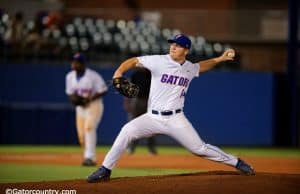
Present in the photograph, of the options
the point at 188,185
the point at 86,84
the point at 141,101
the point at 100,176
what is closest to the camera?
the point at 188,185

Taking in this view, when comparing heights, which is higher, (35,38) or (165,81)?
(35,38)

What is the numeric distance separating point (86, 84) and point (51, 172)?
2083mm

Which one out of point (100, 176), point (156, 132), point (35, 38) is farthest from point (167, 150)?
point (100, 176)

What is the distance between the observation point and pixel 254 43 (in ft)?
67.7

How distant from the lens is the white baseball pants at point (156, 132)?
8492 mm

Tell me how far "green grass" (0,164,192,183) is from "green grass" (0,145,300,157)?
169 inches

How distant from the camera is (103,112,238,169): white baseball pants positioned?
27.9 ft

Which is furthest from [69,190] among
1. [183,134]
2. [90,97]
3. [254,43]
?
[254,43]

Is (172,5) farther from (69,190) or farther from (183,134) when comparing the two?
(69,190)

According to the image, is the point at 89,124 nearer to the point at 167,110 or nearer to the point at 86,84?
the point at 86,84

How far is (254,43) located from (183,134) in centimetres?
1247

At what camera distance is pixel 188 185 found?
309 inches

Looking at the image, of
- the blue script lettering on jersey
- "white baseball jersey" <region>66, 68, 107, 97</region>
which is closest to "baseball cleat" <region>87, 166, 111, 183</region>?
the blue script lettering on jersey

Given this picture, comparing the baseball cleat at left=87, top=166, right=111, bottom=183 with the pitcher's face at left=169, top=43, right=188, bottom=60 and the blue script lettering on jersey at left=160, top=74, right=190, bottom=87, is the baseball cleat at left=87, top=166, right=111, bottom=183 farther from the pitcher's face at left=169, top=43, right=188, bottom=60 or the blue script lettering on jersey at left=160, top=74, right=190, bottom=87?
the pitcher's face at left=169, top=43, right=188, bottom=60
